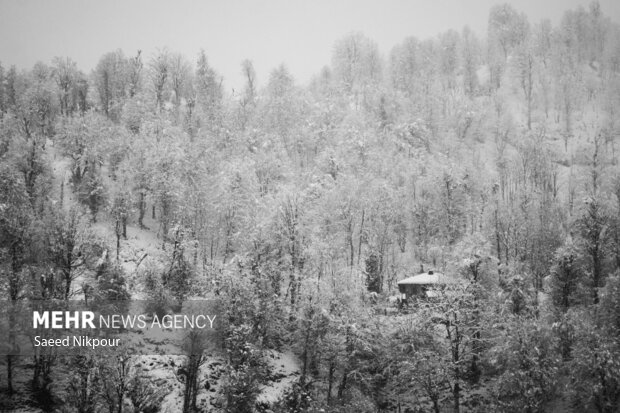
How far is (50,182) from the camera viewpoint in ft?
141

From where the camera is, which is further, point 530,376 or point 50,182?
point 50,182

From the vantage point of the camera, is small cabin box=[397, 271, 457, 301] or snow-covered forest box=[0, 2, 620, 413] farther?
small cabin box=[397, 271, 457, 301]

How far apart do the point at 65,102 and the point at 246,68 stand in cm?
3353

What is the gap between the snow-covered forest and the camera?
27.1 m

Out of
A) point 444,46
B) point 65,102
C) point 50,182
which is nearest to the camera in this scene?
point 50,182

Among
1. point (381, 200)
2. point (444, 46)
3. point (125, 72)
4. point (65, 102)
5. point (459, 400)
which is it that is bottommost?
point (459, 400)

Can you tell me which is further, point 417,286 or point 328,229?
point 328,229

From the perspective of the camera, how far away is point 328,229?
1900 inches

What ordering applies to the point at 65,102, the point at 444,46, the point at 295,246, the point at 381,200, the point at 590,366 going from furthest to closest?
1. the point at 444,46
2. the point at 65,102
3. the point at 381,200
4. the point at 295,246
5. the point at 590,366

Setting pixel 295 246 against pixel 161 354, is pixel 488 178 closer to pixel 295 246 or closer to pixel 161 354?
pixel 295 246

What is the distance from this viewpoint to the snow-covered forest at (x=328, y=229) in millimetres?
A: 27094

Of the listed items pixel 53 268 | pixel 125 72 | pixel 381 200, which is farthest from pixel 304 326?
pixel 125 72

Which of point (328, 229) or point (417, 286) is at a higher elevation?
point (328, 229)

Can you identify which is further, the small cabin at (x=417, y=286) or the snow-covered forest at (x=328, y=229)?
the small cabin at (x=417, y=286)
